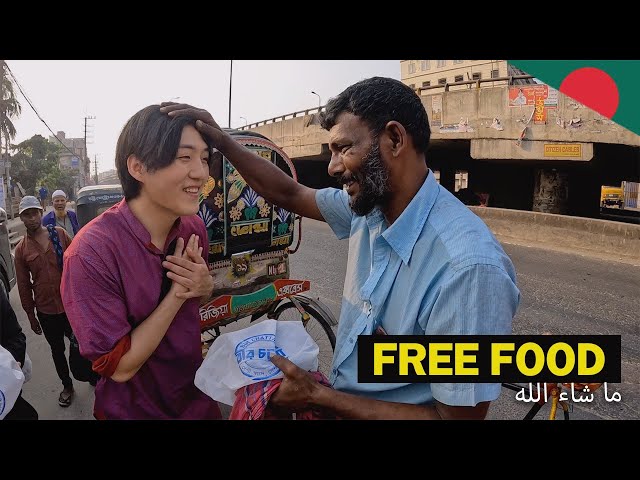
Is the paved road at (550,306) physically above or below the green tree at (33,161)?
below

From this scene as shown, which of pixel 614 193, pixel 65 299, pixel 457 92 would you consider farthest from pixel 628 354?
pixel 614 193

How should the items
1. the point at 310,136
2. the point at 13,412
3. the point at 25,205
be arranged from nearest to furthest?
1. the point at 13,412
2. the point at 25,205
3. the point at 310,136

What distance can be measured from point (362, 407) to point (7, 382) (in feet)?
3.73

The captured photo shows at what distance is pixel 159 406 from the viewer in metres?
1.56

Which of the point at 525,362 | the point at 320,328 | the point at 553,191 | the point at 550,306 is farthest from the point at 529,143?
the point at 525,362

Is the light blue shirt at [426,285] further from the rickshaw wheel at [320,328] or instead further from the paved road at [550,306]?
the paved road at [550,306]

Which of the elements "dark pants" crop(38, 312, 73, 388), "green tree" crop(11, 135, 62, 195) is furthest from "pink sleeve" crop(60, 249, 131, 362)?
"green tree" crop(11, 135, 62, 195)

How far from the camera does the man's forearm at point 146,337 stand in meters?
1.33

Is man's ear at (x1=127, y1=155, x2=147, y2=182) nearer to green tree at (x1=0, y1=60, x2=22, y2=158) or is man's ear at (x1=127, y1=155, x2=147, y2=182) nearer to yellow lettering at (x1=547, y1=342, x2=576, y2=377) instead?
green tree at (x1=0, y1=60, x2=22, y2=158)

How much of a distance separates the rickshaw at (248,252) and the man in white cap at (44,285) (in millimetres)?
1220

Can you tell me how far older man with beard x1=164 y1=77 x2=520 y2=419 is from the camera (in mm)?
1123

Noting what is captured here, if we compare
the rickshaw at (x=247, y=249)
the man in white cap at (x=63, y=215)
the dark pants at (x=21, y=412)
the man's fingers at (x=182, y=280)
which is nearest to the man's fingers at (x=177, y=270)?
the man's fingers at (x=182, y=280)

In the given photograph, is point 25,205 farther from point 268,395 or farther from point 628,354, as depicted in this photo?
point 628,354

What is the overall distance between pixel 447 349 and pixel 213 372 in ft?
2.43
